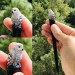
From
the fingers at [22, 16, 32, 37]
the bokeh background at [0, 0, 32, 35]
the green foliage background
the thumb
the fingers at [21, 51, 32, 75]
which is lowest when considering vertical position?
the fingers at [21, 51, 32, 75]

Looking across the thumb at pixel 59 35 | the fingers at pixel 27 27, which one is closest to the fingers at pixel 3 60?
the fingers at pixel 27 27

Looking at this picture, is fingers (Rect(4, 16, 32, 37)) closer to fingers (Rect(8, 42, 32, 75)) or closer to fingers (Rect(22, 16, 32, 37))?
fingers (Rect(22, 16, 32, 37))

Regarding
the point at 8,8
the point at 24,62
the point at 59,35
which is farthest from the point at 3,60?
the point at 59,35

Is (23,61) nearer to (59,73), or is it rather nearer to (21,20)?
(21,20)

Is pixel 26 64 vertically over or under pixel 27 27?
under

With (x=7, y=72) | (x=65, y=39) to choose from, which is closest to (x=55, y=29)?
(x=65, y=39)

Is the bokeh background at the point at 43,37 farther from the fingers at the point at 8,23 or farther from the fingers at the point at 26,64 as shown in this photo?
the fingers at the point at 8,23

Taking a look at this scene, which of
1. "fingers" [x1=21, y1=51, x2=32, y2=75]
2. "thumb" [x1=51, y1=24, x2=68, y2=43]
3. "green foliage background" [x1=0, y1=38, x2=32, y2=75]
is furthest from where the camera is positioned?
"green foliage background" [x1=0, y1=38, x2=32, y2=75]

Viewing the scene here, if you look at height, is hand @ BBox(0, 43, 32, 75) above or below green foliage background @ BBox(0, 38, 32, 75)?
below

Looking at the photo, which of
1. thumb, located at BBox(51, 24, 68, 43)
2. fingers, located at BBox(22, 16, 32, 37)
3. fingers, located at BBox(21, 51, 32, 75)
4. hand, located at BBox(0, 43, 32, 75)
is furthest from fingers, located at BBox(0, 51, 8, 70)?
thumb, located at BBox(51, 24, 68, 43)

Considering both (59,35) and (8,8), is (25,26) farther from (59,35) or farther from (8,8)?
(59,35)
